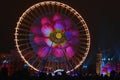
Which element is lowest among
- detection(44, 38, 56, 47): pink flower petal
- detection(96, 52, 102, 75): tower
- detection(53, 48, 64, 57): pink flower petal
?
detection(96, 52, 102, 75): tower

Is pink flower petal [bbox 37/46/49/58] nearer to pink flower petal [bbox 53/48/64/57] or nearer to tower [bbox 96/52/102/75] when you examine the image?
pink flower petal [bbox 53/48/64/57]

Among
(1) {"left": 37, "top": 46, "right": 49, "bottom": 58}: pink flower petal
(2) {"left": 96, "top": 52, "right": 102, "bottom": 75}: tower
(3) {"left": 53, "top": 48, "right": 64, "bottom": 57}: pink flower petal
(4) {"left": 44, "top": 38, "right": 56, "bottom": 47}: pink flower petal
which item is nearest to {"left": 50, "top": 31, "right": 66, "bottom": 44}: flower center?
(4) {"left": 44, "top": 38, "right": 56, "bottom": 47}: pink flower petal

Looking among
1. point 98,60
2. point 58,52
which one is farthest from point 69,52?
point 98,60

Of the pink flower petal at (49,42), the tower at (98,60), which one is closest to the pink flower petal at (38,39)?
the pink flower petal at (49,42)

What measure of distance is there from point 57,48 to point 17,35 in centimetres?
314

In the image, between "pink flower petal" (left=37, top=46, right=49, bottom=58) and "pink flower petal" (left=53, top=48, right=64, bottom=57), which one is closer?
"pink flower petal" (left=37, top=46, right=49, bottom=58)

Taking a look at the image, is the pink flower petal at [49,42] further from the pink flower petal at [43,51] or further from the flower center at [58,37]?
the pink flower petal at [43,51]

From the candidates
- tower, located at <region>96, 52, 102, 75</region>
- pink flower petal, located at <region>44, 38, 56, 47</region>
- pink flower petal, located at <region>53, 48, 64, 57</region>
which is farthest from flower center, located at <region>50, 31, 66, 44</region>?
tower, located at <region>96, 52, 102, 75</region>

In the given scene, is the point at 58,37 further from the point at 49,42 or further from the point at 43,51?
the point at 43,51

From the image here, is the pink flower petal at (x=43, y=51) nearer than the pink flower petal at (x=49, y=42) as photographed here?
Yes

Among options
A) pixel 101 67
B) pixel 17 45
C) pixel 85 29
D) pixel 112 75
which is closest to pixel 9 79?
pixel 112 75

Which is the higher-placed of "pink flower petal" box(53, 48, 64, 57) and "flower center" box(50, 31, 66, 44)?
"flower center" box(50, 31, 66, 44)

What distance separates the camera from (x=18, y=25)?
32031 mm

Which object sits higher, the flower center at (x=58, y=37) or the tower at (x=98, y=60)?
the flower center at (x=58, y=37)
